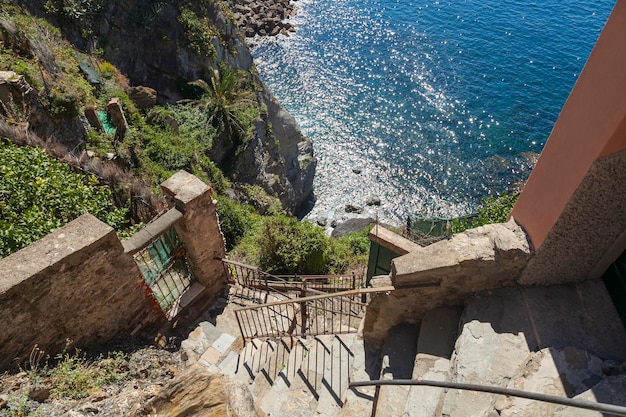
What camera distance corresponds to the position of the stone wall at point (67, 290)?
5.33 meters

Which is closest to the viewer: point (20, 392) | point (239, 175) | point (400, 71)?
point (20, 392)

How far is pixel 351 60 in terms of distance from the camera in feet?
100

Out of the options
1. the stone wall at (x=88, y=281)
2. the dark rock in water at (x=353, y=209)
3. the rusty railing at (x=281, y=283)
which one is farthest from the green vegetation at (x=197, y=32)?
the stone wall at (x=88, y=281)

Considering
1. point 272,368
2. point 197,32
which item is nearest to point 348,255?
point 272,368

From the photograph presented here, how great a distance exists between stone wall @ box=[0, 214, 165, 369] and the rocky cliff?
10706 millimetres

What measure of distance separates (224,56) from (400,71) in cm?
1458

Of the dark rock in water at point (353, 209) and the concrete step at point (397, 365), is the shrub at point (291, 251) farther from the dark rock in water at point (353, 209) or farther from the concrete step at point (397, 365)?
the dark rock in water at point (353, 209)

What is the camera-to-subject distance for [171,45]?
1766cm

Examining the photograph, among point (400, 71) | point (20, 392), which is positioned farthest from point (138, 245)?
point (400, 71)

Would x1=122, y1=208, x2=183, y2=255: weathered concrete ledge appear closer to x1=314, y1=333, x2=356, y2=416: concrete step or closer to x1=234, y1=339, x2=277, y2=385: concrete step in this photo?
x1=234, y1=339, x2=277, y2=385: concrete step

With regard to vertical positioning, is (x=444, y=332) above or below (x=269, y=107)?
above

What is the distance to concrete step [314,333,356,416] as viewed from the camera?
5802mm

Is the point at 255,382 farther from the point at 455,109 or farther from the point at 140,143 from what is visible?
the point at 455,109

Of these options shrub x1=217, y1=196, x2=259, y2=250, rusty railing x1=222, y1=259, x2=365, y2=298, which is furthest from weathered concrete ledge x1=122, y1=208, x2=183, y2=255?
shrub x1=217, y1=196, x2=259, y2=250
